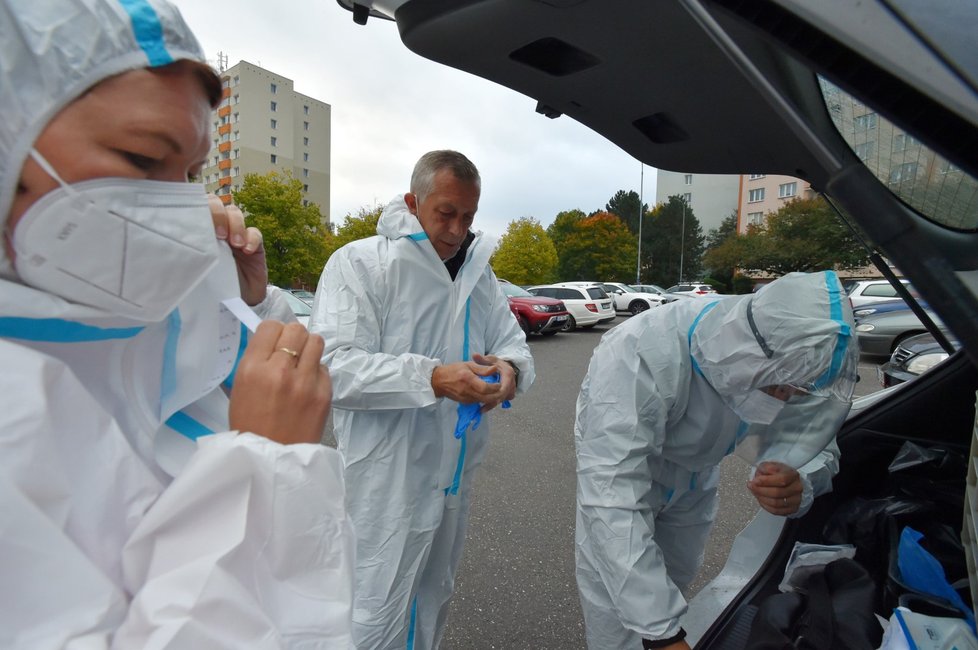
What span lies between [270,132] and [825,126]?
198 ft

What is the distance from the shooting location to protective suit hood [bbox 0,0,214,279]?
0.59 meters

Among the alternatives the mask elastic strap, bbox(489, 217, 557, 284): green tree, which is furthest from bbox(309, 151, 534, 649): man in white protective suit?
bbox(489, 217, 557, 284): green tree

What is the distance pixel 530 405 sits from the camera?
21.3 feet

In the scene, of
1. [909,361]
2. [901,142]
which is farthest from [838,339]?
[909,361]

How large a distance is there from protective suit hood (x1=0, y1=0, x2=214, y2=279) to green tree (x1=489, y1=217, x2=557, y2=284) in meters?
36.4

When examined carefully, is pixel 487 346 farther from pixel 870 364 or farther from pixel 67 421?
pixel 870 364

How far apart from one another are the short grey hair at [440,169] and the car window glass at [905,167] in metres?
1.31

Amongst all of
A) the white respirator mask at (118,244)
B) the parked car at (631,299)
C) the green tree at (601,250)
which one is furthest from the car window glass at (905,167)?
the green tree at (601,250)

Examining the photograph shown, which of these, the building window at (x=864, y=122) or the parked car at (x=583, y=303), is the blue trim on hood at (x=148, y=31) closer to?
the building window at (x=864, y=122)

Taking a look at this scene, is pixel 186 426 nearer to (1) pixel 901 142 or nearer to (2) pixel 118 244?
(2) pixel 118 244

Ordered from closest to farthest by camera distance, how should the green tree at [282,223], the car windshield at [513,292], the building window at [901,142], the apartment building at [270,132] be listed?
1. the building window at [901,142]
2. the car windshield at [513,292]
3. the green tree at [282,223]
4. the apartment building at [270,132]

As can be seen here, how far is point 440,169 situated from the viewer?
6.39 feet

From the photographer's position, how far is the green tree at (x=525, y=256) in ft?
122

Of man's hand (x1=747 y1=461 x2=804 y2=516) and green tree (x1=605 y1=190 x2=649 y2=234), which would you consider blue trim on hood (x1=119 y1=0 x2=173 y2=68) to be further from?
green tree (x1=605 y1=190 x2=649 y2=234)
